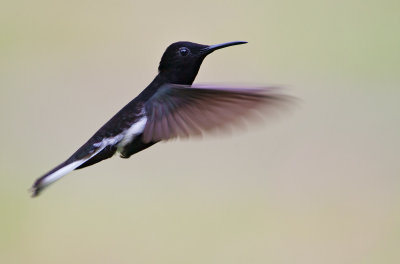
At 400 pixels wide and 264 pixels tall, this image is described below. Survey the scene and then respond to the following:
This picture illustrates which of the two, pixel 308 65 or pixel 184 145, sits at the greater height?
pixel 308 65

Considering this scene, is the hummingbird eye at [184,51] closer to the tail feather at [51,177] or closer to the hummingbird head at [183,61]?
the hummingbird head at [183,61]

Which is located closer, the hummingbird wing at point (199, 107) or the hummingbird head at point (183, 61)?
the hummingbird wing at point (199, 107)

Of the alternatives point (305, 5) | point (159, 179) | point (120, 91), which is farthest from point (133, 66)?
point (305, 5)

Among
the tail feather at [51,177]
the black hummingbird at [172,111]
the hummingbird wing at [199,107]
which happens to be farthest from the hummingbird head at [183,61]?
the tail feather at [51,177]

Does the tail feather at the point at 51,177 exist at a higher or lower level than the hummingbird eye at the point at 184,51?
lower

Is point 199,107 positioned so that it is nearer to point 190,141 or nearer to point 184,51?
point 184,51

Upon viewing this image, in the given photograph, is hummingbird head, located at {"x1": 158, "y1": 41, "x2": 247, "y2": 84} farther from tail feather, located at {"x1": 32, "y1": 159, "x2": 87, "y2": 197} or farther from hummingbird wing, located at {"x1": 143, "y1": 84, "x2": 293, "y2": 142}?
tail feather, located at {"x1": 32, "y1": 159, "x2": 87, "y2": 197}

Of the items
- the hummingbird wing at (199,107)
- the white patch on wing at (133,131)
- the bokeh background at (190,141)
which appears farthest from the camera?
the bokeh background at (190,141)

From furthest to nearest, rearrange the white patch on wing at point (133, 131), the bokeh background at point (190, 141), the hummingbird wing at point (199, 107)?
1. the bokeh background at point (190, 141)
2. the white patch on wing at point (133, 131)
3. the hummingbird wing at point (199, 107)

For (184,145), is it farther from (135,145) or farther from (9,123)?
(135,145)
